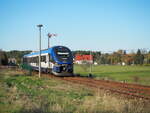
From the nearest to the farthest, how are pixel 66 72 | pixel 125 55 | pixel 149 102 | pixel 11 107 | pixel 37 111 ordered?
1. pixel 37 111
2. pixel 11 107
3. pixel 149 102
4. pixel 66 72
5. pixel 125 55

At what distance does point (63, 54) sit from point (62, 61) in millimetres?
1300

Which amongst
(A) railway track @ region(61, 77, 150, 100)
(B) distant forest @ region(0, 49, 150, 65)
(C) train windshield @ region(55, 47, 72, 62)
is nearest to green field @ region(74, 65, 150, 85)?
(C) train windshield @ region(55, 47, 72, 62)

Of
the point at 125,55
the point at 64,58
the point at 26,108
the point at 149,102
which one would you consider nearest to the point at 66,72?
the point at 64,58

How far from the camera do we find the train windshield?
93.2ft

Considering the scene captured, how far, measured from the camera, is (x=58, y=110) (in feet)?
30.6

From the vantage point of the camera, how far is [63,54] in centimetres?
2903

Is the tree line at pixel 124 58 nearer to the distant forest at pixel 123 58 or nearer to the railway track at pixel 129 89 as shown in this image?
the distant forest at pixel 123 58

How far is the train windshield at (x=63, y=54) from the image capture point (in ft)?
93.2

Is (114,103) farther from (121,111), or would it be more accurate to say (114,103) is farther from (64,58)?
(64,58)

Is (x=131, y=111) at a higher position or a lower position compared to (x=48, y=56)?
lower

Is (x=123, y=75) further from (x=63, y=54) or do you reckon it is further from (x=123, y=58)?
(x=123, y=58)

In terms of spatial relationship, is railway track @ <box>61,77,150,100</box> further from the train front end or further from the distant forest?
the distant forest

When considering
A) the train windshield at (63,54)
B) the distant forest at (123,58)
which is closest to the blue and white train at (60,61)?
the train windshield at (63,54)

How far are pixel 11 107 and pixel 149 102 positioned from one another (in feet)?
21.5
